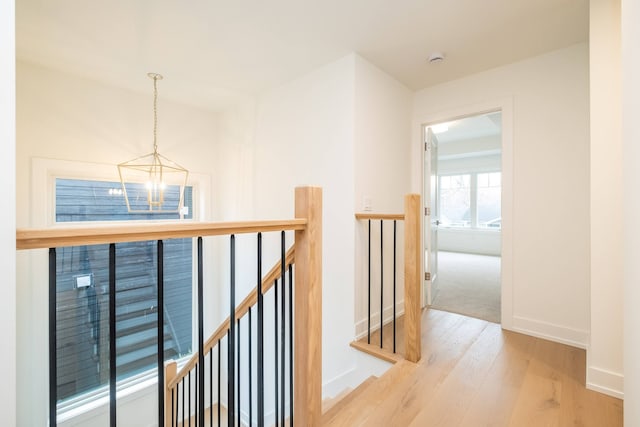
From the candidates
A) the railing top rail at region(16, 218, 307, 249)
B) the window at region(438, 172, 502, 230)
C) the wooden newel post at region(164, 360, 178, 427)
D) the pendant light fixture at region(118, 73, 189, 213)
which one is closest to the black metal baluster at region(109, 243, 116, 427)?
the railing top rail at region(16, 218, 307, 249)

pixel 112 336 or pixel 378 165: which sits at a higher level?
pixel 378 165

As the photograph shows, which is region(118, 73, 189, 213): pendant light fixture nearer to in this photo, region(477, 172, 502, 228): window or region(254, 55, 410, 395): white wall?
region(254, 55, 410, 395): white wall

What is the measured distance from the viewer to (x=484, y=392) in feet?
5.53

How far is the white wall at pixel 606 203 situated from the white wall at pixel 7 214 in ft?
8.19

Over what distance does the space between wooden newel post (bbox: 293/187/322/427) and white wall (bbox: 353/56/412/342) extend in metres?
1.18

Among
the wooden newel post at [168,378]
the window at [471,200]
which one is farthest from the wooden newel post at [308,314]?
the window at [471,200]

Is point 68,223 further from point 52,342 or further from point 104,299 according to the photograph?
point 52,342

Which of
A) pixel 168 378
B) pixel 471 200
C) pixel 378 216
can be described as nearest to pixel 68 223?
pixel 168 378

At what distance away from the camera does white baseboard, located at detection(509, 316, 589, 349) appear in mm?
2238

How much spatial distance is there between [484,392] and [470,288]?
2405 mm

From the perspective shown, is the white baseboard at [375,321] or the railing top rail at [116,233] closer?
the railing top rail at [116,233]

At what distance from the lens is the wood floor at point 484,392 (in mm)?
1487

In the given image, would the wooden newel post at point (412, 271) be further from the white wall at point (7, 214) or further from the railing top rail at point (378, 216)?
the white wall at point (7, 214)

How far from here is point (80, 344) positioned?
2.95 metres
